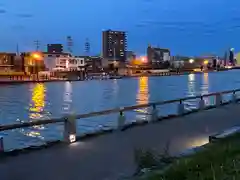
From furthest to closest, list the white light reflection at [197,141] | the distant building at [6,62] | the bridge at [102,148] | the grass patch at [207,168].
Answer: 1. the distant building at [6,62]
2. the white light reflection at [197,141]
3. the bridge at [102,148]
4. the grass patch at [207,168]

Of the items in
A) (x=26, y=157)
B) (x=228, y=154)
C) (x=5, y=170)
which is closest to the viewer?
(x=228, y=154)

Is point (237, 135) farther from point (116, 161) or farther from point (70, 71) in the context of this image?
point (70, 71)

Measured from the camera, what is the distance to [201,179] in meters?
5.29

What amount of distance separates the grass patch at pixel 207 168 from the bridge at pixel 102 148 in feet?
5.50

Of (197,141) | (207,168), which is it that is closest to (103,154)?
(197,141)

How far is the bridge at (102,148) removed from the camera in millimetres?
8359

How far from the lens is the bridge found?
8.36 meters

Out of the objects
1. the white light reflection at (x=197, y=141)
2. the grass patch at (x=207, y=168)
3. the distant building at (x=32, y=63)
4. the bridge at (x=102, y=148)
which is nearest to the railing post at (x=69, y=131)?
the bridge at (x=102, y=148)

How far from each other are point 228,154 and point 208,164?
81 centimetres

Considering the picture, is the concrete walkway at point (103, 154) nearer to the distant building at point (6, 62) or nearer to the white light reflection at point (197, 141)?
the white light reflection at point (197, 141)

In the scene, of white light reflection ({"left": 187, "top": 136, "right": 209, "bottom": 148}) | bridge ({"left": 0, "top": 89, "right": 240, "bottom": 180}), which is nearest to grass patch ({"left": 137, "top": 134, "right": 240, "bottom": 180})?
bridge ({"left": 0, "top": 89, "right": 240, "bottom": 180})

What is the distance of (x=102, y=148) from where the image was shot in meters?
10.8

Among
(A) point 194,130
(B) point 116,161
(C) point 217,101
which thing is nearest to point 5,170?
(B) point 116,161

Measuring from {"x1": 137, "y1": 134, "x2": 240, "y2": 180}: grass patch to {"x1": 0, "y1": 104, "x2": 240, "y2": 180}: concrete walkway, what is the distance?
1.69 metres
